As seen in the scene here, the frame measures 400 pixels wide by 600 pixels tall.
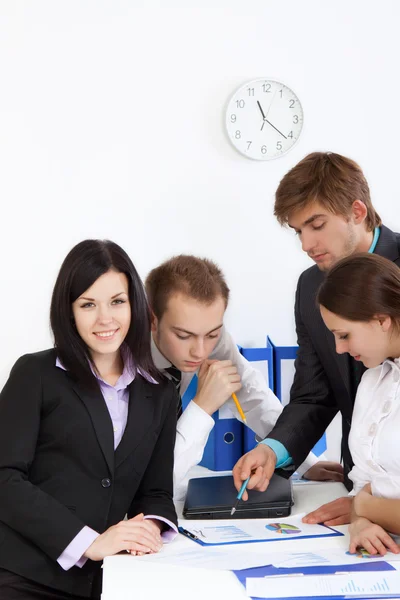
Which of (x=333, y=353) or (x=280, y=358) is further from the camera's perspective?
(x=280, y=358)

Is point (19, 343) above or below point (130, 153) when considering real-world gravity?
below

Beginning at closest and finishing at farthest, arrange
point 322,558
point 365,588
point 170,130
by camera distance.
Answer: point 365,588
point 322,558
point 170,130

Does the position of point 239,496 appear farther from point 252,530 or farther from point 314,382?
point 314,382

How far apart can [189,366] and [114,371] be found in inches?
15.1

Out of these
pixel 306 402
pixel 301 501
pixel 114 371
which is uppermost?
pixel 114 371

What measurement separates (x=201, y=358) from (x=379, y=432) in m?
0.60

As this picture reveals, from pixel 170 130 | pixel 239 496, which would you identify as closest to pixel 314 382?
pixel 239 496

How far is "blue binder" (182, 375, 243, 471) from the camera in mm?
1945

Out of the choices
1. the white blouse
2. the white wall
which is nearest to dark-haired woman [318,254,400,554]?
the white blouse

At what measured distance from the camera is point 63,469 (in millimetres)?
1429

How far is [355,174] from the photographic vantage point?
Result: 183 centimetres

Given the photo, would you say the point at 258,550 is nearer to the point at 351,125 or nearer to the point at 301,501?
the point at 301,501

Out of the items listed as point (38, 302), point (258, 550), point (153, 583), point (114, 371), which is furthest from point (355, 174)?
point (38, 302)

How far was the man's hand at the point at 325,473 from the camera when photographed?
6.01ft
